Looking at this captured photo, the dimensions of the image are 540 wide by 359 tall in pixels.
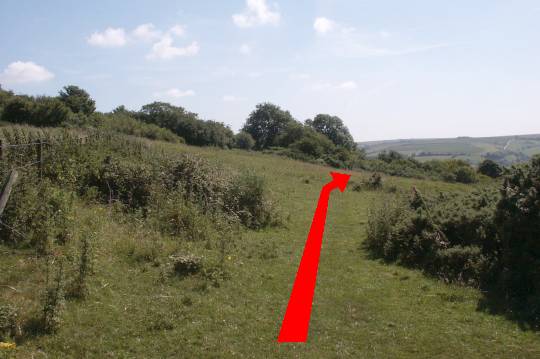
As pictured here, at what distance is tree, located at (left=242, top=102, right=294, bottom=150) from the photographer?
10775cm

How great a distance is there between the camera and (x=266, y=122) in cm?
10875

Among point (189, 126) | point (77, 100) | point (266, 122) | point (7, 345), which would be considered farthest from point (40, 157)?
point (266, 122)

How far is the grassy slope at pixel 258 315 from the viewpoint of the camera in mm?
6859

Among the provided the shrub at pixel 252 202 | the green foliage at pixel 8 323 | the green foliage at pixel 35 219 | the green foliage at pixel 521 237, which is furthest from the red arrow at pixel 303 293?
the green foliage at pixel 35 219

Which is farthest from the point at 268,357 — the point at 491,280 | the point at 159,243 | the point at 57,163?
the point at 57,163

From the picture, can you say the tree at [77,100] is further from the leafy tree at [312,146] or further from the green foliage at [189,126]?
the leafy tree at [312,146]

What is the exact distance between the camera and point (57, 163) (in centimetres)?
1373

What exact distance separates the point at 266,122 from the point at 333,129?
17830 mm

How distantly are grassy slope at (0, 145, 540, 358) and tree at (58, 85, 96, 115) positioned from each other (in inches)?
2071

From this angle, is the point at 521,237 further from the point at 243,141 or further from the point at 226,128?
the point at 243,141

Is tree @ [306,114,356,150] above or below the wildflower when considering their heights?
above

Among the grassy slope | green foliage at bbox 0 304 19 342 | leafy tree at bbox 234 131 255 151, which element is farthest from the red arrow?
leafy tree at bbox 234 131 255 151

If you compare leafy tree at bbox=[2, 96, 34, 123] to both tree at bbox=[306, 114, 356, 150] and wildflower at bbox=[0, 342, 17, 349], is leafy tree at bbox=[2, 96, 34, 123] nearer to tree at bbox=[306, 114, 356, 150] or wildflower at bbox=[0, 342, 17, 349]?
wildflower at bbox=[0, 342, 17, 349]

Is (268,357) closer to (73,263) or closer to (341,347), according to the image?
(341,347)
